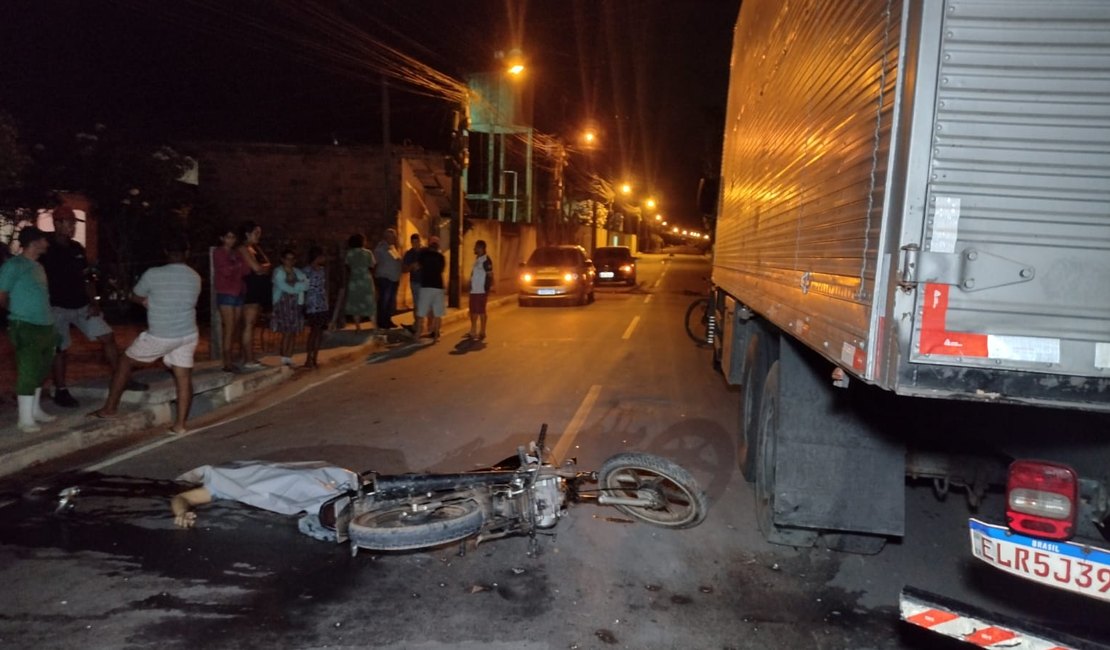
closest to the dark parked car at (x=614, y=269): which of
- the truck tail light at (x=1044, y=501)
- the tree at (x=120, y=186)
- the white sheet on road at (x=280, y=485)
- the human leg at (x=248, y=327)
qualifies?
the tree at (x=120, y=186)

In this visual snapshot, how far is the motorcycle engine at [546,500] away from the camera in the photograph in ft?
15.6

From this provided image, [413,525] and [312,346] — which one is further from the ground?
[413,525]

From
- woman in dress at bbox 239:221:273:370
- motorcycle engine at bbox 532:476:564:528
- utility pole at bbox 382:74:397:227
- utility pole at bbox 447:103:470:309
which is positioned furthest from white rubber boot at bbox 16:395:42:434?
utility pole at bbox 382:74:397:227

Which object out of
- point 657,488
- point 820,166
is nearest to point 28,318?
point 657,488

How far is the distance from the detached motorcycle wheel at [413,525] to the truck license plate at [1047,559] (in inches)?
101

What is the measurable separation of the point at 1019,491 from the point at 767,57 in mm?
4756

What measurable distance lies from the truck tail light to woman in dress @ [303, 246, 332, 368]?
390 inches

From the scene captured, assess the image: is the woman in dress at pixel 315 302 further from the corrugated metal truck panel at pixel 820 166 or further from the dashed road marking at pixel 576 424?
the corrugated metal truck panel at pixel 820 166

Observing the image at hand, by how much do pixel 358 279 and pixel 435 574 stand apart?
10147 millimetres

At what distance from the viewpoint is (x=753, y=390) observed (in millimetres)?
6520

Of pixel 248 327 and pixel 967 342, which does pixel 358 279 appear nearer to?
pixel 248 327

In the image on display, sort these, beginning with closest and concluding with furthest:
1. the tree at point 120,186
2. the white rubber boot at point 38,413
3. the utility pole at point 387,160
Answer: the white rubber boot at point 38,413 → the tree at point 120,186 → the utility pole at point 387,160

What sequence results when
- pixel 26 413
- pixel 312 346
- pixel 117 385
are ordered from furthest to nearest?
pixel 312 346 → pixel 117 385 → pixel 26 413

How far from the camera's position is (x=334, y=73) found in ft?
84.5
